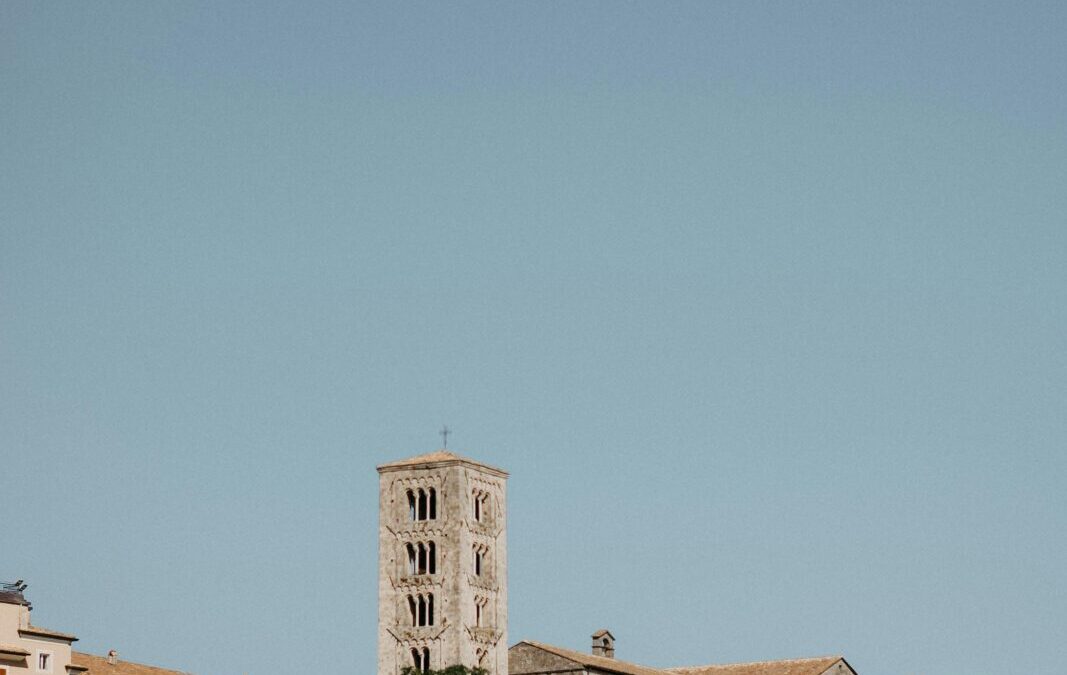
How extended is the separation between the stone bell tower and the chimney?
922 centimetres

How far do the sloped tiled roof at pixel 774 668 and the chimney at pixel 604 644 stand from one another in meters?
3.79

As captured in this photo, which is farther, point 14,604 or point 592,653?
point 592,653

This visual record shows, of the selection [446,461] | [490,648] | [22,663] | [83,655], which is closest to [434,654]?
[490,648]

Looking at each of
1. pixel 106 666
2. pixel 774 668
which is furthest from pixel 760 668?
pixel 106 666

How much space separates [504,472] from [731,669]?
1728 cm

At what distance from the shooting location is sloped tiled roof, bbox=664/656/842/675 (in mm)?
102812

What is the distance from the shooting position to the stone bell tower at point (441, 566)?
300 feet

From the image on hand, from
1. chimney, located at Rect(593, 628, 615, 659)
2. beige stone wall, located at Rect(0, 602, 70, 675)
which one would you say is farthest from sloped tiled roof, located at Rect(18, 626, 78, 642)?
chimney, located at Rect(593, 628, 615, 659)

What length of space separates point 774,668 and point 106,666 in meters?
38.5

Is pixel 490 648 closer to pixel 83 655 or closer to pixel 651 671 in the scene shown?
pixel 651 671

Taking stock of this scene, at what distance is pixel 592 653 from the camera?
101 meters

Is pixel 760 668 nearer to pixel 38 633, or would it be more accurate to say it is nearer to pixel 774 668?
pixel 774 668

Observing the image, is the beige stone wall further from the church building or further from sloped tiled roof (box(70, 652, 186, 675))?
the church building

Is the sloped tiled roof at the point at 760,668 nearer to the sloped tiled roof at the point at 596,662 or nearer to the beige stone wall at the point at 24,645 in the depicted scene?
the sloped tiled roof at the point at 596,662
